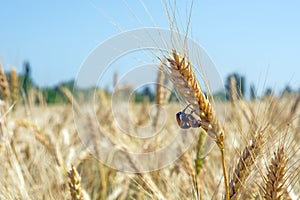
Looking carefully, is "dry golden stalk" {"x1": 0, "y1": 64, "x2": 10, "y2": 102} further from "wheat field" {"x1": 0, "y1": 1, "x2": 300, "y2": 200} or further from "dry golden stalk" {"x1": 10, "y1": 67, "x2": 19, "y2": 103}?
"dry golden stalk" {"x1": 10, "y1": 67, "x2": 19, "y2": 103}

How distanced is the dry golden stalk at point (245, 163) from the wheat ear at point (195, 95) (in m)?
0.07

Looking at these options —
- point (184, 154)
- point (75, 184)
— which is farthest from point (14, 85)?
point (75, 184)

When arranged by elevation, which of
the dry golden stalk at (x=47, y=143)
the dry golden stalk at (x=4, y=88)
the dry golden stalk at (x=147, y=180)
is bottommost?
the dry golden stalk at (x=147, y=180)

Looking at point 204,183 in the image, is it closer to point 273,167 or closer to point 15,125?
point 273,167

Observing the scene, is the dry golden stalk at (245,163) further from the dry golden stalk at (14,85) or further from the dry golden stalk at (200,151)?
the dry golden stalk at (14,85)

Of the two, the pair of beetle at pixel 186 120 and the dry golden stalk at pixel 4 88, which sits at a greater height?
the dry golden stalk at pixel 4 88

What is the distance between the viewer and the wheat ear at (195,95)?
100cm

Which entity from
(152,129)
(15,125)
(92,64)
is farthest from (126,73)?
(152,129)

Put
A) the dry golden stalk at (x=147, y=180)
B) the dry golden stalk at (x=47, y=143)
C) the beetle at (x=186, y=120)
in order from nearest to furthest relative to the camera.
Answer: the beetle at (x=186, y=120) < the dry golden stalk at (x=147, y=180) < the dry golden stalk at (x=47, y=143)

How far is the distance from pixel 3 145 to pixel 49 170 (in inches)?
9.4

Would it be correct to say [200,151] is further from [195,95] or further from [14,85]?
[14,85]

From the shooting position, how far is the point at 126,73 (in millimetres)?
2166

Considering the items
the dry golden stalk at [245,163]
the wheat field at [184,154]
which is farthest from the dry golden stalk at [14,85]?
the dry golden stalk at [245,163]

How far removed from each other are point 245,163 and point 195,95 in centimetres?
23
